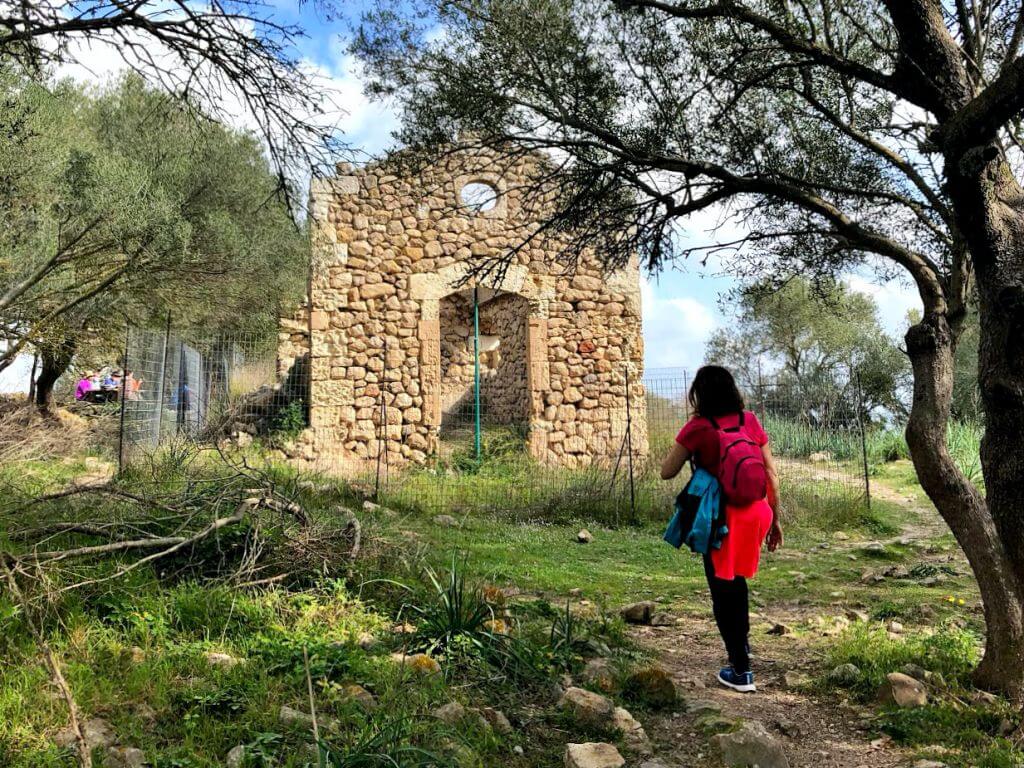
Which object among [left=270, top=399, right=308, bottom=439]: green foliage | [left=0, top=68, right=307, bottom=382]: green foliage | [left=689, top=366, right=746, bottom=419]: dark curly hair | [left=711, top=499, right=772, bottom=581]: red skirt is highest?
[left=0, top=68, right=307, bottom=382]: green foliage

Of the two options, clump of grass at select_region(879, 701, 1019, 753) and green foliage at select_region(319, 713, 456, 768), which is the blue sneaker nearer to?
clump of grass at select_region(879, 701, 1019, 753)

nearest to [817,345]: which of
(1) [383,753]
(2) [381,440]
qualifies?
(2) [381,440]

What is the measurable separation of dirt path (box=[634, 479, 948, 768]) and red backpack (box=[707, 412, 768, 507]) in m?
0.95

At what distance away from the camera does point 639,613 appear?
4.93m

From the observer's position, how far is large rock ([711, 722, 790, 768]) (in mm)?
2889

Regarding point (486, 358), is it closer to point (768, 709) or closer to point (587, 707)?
point (768, 709)

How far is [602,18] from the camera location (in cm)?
535

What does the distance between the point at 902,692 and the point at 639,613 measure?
1.73 metres

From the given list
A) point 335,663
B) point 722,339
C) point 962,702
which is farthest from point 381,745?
point 722,339

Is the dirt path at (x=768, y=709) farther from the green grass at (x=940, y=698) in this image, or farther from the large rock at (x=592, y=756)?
the large rock at (x=592, y=756)

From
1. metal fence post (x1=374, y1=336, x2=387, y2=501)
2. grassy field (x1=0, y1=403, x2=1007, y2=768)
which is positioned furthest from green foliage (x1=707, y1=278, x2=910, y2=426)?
grassy field (x1=0, y1=403, x2=1007, y2=768)

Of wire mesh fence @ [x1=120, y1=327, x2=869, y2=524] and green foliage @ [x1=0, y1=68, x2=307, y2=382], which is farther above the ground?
green foliage @ [x1=0, y1=68, x2=307, y2=382]

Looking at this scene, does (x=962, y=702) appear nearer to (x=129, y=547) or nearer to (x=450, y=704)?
(x=450, y=704)

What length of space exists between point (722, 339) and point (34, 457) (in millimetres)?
21813
